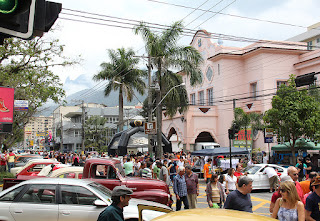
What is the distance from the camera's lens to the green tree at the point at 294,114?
82.7 ft

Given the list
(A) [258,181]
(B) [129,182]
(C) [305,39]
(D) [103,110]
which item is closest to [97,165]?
(B) [129,182]

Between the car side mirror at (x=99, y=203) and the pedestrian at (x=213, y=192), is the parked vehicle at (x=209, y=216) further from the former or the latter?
the pedestrian at (x=213, y=192)

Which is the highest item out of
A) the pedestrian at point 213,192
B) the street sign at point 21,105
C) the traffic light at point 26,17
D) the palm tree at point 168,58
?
the palm tree at point 168,58

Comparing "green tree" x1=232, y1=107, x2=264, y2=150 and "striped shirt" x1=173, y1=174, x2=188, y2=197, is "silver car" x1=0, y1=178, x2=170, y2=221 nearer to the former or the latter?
"striped shirt" x1=173, y1=174, x2=188, y2=197

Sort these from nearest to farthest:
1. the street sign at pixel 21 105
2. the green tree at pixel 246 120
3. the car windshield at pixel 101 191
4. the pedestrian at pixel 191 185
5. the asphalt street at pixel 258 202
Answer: the car windshield at pixel 101 191 < the pedestrian at pixel 191 185 < the asphalt street at pixel 258 202 < the street sign at pixel 21 105 < the green tree at pixel 246 120

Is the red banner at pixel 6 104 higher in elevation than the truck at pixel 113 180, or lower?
higher

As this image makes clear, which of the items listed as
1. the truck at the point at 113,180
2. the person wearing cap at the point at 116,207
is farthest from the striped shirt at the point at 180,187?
the person wearing cap at the point at 116,207

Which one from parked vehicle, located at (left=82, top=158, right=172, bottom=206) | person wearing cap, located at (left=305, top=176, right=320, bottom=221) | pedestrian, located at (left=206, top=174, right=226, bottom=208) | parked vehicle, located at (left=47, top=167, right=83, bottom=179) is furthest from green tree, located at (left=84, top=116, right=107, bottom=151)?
person wearing cap, located at (left=305, top=176, right=320, bottom=221)

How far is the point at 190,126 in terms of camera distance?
3944 cm

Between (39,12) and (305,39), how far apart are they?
6455 centimetres

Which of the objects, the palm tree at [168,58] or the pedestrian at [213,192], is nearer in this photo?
the pedestrian at [213,192]

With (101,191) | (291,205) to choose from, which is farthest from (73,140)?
(291,205)

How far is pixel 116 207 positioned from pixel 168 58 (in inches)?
948

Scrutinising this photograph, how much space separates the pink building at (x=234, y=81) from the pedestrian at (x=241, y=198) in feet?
98.7
